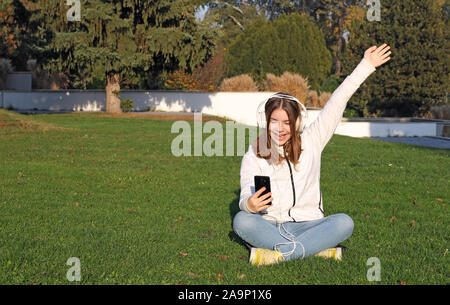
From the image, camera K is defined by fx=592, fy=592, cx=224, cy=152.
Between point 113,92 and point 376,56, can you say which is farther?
point 113,92

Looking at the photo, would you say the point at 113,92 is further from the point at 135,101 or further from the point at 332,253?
the point at 332,253

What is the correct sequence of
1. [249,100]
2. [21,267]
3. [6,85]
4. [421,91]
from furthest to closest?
1. [6,85]
2. [421,91]
3. [249,100]
4. [21,267]

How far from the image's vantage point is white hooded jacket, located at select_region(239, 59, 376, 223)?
17.5ft

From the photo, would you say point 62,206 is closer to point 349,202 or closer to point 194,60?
point 349,202

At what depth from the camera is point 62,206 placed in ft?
26.0

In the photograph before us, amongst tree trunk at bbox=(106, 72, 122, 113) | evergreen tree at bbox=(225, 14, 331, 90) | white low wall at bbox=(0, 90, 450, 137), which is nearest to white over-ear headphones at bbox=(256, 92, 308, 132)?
white low wall at bbox=(0, 90, 450, 137)

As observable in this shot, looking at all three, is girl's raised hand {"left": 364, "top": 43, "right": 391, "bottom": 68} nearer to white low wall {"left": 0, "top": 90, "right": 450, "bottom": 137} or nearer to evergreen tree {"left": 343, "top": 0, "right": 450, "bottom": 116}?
white low wall {"left": 0, "top": 90, "right": 450, "bottom": 137}

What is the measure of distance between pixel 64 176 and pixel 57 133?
30.8ft

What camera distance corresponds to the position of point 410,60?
109ft

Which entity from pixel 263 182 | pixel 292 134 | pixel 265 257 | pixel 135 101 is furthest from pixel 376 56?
pixel 135 101

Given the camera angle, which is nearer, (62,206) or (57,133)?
(62,206)

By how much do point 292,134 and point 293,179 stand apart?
0.43 meters

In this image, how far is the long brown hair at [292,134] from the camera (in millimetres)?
5176
